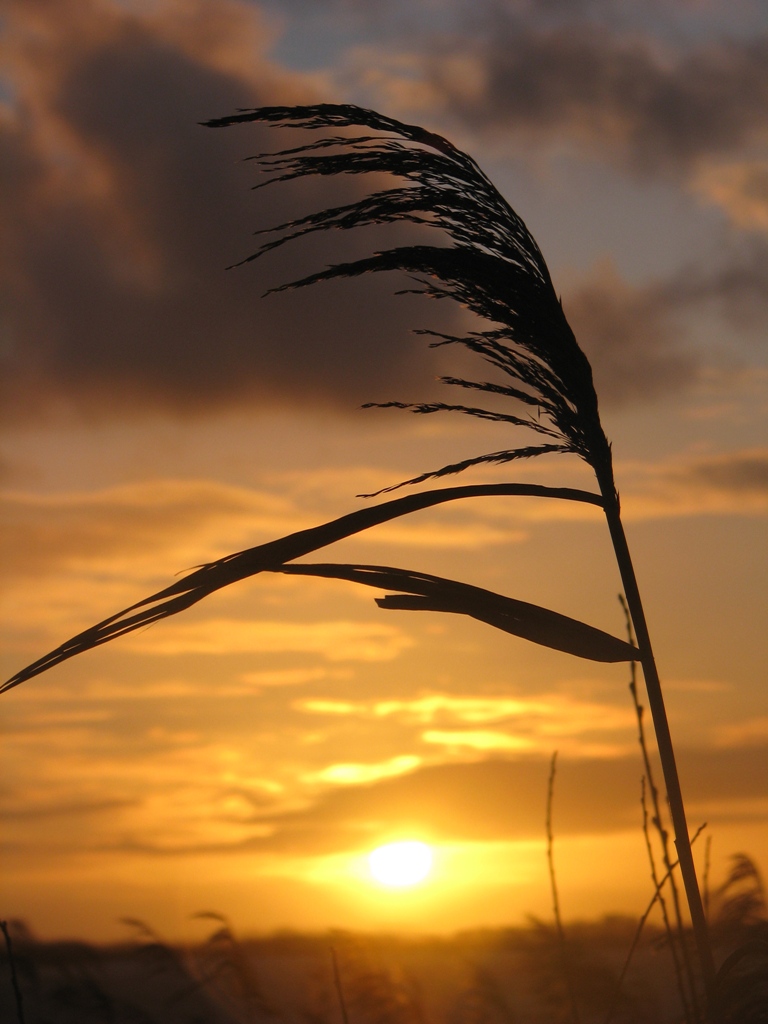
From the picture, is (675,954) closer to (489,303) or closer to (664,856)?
(664,856)

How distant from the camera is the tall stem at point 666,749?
68.0 inches

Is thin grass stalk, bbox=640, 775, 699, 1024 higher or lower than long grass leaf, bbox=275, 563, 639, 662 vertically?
lower

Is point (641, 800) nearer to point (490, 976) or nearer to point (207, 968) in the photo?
point (490, 976)

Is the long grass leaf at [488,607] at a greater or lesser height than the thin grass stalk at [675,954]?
greater

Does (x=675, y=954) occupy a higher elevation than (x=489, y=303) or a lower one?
lower

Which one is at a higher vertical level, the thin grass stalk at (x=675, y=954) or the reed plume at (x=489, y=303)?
the reed plume at (x=489, y=303)

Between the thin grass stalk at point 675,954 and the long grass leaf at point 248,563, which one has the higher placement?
the long grass leaf at point 248,563

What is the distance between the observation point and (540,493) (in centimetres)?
196

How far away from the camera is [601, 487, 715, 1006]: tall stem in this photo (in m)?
1.73

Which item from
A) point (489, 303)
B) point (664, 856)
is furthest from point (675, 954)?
point (489, 303)

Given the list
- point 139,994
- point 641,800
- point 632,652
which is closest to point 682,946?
point 641,800

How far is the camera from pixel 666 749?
5.88ft

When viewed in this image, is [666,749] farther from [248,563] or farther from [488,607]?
[248,563]

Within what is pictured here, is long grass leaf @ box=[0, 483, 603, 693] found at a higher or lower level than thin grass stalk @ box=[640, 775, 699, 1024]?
higher
